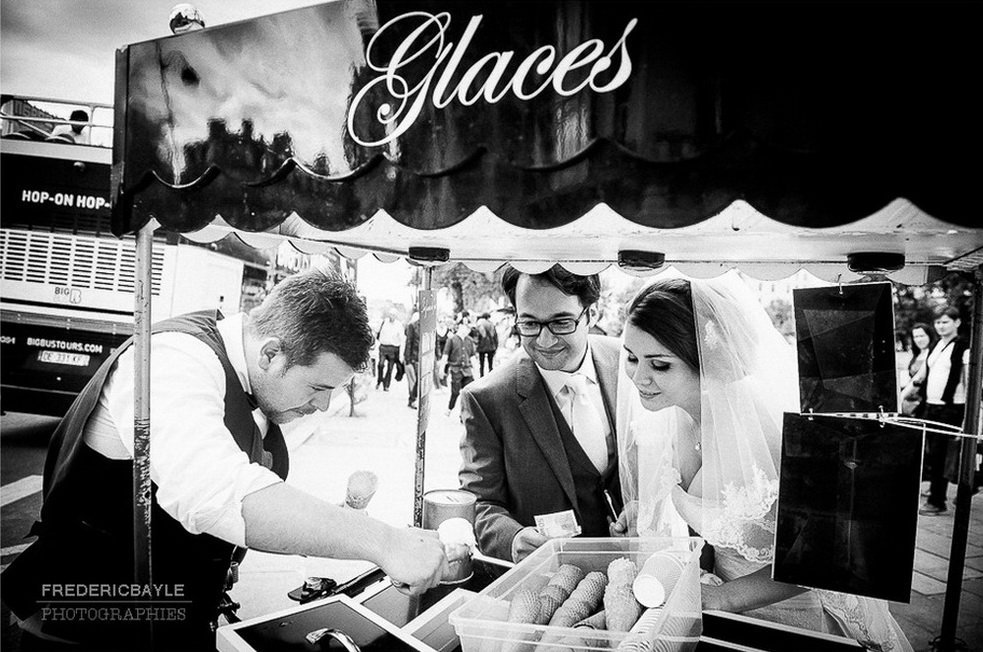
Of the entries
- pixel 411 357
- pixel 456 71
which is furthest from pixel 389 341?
pixel 456 71

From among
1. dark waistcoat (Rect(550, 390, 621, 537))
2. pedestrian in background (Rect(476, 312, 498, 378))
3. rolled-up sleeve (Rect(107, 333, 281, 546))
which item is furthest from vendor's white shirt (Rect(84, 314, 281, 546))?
pedestrian in background (Rect(476, 312, 498, 378))

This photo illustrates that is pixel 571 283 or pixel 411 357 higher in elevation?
pixel 571 283

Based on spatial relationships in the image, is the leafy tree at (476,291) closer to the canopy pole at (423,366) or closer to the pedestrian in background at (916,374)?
the pedestrian in background at (916,374)

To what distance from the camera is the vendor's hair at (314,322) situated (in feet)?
6.39

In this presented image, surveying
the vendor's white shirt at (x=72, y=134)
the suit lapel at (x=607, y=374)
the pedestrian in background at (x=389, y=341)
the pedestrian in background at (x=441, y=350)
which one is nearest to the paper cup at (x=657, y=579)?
the suit lapel at (x=607, y=374)

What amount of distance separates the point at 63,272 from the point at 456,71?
21.0 ft

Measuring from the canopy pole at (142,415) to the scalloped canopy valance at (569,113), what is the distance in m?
0.26

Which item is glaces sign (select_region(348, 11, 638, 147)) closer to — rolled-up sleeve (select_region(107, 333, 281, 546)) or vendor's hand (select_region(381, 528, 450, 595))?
rolled-up sleeve (select_region(107, 333, 281, 546))

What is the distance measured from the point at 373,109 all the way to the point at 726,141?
2.56 feet

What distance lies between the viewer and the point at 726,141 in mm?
1113

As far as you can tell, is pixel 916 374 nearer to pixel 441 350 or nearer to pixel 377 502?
pixel 377 502

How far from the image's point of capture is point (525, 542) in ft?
7.67

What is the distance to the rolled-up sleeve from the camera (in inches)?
58.8

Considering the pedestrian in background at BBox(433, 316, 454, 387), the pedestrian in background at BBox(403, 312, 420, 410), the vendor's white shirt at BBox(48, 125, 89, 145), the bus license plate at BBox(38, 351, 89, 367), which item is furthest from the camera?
the pedestrian in background at BBox(433, 316, 454, 387)
